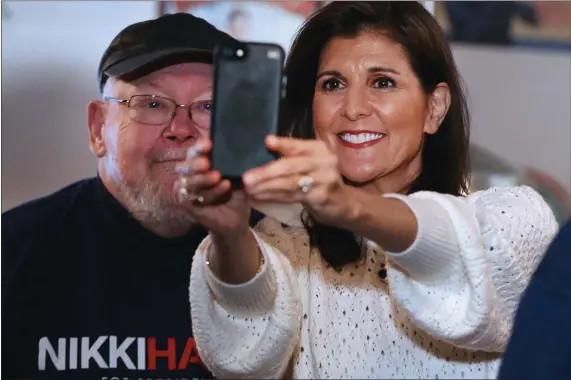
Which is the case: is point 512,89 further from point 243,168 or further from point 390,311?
point 243,168

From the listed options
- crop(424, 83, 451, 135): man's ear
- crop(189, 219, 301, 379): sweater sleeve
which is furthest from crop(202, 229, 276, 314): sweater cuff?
crop(424, 83, 451, 135): man's ear

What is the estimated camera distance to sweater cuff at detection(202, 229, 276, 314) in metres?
0.74

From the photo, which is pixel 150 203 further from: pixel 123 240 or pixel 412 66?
pixel 412 66

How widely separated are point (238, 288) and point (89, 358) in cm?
25

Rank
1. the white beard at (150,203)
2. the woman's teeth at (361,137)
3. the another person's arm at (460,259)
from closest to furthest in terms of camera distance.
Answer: the another person's arm at (460,259), the woman's teeth at (361,137), the white beard at (150,203)

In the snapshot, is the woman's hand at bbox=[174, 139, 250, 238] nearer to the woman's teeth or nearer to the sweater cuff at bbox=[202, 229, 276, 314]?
the sweater cuff at bbox=[202, 229, 276, 314]

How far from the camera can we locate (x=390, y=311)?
0.81m

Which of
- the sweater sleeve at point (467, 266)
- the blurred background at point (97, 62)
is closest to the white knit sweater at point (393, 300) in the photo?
the sweater sleeve at point (467, 266)

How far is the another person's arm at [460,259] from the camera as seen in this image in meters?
0.68

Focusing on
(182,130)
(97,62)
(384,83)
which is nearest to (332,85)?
(384,83)

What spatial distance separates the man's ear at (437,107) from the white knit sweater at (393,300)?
0.11m

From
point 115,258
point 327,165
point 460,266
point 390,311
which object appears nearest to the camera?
point 327,165

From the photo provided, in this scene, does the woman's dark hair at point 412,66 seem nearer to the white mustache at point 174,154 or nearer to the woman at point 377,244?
the woman at point 377,244

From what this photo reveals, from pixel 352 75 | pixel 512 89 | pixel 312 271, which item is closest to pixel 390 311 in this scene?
pixel 312 271
